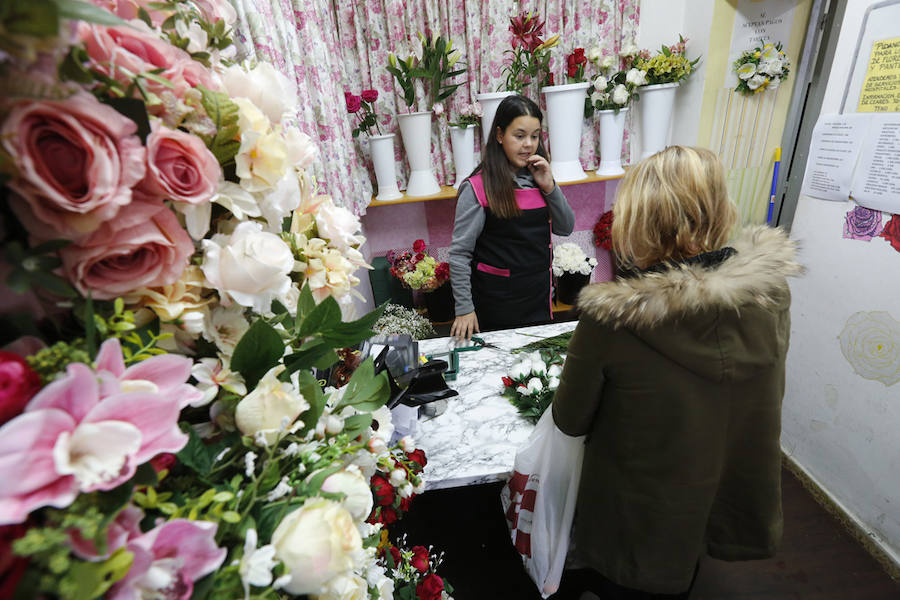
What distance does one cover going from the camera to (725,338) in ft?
2.80

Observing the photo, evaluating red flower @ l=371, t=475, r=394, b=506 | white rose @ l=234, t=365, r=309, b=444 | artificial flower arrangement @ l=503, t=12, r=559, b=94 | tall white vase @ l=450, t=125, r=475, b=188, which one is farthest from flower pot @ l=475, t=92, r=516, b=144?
white rose @ l=234, t=365, r=309, b=444

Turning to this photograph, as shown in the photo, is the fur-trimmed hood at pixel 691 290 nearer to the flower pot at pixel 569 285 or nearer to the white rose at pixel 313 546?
the white rose at pixel 313 546

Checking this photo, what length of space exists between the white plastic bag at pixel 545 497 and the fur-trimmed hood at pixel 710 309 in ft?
1.24

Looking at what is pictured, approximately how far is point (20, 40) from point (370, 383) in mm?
451

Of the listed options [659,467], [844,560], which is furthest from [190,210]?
[844,560]

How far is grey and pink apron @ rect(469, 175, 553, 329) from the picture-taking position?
1.90 metres

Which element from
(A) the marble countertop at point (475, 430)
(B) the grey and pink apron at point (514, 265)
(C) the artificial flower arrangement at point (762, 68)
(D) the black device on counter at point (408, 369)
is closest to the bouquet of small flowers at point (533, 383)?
(A) the marble countertop at point (475, 430)

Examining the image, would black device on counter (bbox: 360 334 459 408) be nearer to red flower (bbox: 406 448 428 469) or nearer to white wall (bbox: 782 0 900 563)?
red flower (bbox: 406 448 428 469)

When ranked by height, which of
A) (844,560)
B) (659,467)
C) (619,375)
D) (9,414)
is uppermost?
(9,414)

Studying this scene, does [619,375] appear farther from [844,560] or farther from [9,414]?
[844,560]

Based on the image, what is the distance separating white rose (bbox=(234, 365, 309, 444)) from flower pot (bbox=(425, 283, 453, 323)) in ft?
7.35

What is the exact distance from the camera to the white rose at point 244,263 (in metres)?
0.39

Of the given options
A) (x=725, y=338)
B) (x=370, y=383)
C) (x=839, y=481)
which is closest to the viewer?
(x=370, y=383)

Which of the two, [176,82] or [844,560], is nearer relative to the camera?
[176,82]
